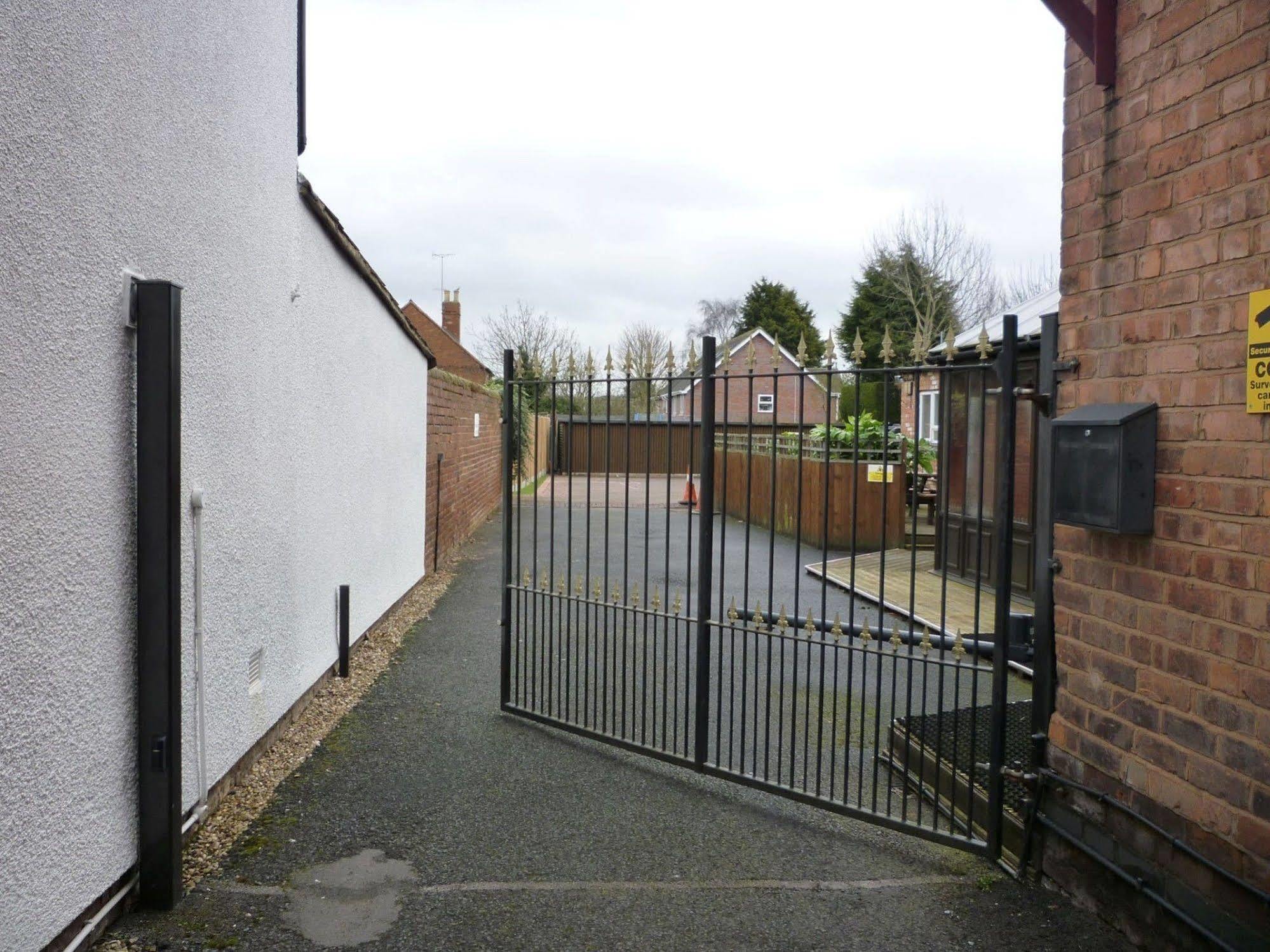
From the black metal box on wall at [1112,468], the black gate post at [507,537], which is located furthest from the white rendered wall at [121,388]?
the black metal box on wall at [1112,468]

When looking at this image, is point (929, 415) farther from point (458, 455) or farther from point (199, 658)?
point (199, 658)

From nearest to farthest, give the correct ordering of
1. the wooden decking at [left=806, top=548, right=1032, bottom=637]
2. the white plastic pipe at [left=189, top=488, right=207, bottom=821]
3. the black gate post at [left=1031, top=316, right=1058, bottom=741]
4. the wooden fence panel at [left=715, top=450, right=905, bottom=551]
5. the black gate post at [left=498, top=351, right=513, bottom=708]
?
the black gate post at [left=1031, top=316, right=1058, bottom=741] < the white plastic pipe at [left=189, top=488, right=207, bottom=821] < the black gate post at [left=498, top=351, right=513, bottom=708] < the wooden decking at [left=806, top=548, right=1032, bottom=637] < the wooden fence panel at [left=715, top=450, right=905, bottom=551]

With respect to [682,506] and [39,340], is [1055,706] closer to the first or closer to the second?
[39,340]

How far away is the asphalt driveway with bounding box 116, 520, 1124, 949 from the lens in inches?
131

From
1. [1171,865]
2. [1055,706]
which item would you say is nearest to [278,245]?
[1055,706]

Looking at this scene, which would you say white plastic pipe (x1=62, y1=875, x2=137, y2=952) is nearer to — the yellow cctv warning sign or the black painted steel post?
the black painted steel post

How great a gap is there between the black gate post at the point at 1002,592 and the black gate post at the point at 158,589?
303 centimetres

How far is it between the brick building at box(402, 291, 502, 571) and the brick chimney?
61.3ft

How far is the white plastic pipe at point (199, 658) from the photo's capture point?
3854 millimetres

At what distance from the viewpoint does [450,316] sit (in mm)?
38719

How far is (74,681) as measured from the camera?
117 inches

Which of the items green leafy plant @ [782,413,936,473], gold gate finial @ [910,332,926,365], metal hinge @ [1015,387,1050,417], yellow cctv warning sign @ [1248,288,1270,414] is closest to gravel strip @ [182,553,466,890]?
gold gate finial @ [910,332,926,365]

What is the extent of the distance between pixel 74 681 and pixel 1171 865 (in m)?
3.34

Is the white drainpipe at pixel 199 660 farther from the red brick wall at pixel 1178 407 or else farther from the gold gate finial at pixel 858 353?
the red brick wall at pixel 1178 407
